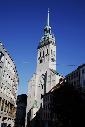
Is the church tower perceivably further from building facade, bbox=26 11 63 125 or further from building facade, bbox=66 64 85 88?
Answer: building facade, bbox=66 64 85 88

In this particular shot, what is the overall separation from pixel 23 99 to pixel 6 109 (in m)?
64.3

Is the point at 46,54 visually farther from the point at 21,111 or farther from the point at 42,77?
the point at 21,111

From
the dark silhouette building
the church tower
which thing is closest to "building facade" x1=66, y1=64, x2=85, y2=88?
the church tower

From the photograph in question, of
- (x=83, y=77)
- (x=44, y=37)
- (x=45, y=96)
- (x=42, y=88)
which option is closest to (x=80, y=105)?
(x=83, y=77)

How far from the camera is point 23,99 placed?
102062 mm

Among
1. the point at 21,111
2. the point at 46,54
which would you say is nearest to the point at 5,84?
the point at 46,54

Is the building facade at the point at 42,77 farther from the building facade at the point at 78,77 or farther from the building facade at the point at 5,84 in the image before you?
the building facade at the point at 5,84

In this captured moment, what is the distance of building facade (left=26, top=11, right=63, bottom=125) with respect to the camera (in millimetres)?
76688

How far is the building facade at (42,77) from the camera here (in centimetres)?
7669

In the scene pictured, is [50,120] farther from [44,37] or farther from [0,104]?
[44,37]

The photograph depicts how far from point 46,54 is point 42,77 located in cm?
949

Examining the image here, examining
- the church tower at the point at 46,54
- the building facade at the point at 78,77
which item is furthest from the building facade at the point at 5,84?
the church tower at the point at 46,54

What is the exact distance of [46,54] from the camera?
8450 cm

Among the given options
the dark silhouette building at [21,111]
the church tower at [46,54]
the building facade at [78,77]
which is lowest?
the dark silhouette building at [21,111]
